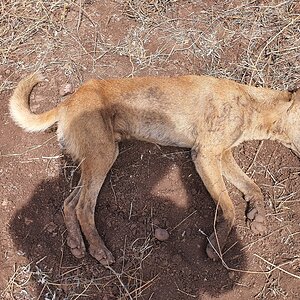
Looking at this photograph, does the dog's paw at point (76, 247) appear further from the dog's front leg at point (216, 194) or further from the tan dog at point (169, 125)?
the dog's front leg at point (216, 194)

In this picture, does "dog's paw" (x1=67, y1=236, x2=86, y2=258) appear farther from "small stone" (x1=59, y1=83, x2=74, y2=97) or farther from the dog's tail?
"small stone" (x1=59, y1=83, x2=74, y2=97)

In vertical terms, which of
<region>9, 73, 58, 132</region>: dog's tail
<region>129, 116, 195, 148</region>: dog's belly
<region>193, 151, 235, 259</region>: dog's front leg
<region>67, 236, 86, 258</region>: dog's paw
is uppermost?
<region>9, 73, 58, 132</region>: dog's tail

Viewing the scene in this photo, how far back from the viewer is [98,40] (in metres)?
5.24

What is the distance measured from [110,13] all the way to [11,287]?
10.4 feet

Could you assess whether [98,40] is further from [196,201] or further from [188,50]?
[196,201]

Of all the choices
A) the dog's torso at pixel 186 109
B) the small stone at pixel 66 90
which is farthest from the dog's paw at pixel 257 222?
the small stone at pixel 66 90

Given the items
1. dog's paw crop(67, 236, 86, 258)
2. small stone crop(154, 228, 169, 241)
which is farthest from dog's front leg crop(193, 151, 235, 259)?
dog's paw crop(67, 236, 86, 258)

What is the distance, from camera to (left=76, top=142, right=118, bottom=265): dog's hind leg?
4.00 metres

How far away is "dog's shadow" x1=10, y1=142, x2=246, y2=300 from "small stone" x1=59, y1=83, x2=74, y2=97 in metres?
0.83

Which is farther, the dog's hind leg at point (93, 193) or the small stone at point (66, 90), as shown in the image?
the small stone at point (66, 90)

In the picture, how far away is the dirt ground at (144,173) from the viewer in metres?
3.95

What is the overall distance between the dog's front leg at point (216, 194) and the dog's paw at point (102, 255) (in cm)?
81

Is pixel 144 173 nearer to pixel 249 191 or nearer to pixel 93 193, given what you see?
pixel 93 193

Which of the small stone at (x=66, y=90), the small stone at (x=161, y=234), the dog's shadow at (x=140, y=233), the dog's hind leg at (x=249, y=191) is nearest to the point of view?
the dog's shadow at (x=140, y=233)
